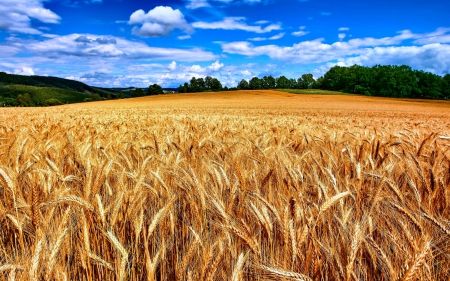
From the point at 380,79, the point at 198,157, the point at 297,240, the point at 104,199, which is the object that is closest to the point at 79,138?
the point at 198,157

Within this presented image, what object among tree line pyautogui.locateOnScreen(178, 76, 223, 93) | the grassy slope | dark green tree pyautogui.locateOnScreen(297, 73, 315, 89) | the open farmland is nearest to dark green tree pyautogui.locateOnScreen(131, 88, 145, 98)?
tree line pyautogui.locateOnScreen(178, 76, 223, 93)

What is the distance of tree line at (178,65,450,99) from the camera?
83438mm

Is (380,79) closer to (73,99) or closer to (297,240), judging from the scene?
(297,240)

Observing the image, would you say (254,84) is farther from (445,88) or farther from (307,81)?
(445,88)

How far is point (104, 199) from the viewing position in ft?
6.47

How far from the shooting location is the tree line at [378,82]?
274 feet

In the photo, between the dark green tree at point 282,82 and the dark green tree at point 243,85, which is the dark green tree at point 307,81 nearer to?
the dark green tree at point 282,82

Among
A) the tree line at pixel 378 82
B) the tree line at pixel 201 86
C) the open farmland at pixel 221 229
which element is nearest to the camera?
the open farmland at pixel 221 229

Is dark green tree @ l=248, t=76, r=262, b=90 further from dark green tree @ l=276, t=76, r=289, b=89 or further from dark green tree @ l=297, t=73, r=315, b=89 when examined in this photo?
dark green tree @ l=297, t=73, r=315, b=89

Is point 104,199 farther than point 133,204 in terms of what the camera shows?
Yes

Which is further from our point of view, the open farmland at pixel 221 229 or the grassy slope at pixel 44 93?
the grassy slope at pixel 44 93

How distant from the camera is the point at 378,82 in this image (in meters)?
88.1

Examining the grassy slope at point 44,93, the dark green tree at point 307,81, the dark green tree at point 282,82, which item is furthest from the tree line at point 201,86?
the grassy slope at point 44,93

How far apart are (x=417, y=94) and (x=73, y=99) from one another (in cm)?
14855
